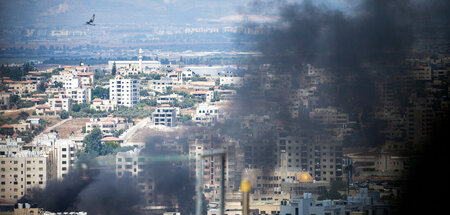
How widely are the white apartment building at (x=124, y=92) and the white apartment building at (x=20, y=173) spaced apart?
13.9 meters

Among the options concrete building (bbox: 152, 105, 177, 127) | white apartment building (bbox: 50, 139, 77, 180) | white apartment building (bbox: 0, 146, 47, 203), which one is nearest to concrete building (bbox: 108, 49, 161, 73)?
concrete building (bbox: 152, 105, 177, 127)

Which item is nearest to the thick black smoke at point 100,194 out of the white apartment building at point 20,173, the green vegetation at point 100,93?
the white apartment building at point 20,173

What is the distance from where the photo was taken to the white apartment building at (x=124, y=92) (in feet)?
91.0

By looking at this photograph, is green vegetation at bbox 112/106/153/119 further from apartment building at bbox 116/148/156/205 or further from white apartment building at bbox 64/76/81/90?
apartment building at bbox 116/148/156/205

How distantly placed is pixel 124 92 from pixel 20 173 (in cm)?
1496

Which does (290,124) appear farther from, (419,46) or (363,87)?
(419,46)

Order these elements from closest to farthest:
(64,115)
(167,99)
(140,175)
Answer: (140,175)
(64,115)
(167,99)

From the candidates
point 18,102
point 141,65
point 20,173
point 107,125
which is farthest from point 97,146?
point 141,65

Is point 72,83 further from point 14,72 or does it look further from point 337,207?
point 337,207

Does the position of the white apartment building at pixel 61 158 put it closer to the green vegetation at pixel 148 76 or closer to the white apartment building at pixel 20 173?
the white apartment building at pixel 20 173

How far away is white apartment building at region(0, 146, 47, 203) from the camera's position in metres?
12.5

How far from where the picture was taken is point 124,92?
28078 mm

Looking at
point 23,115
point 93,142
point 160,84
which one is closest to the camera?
point 93,142

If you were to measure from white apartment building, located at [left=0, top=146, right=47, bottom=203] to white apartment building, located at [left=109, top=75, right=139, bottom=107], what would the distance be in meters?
13.9
